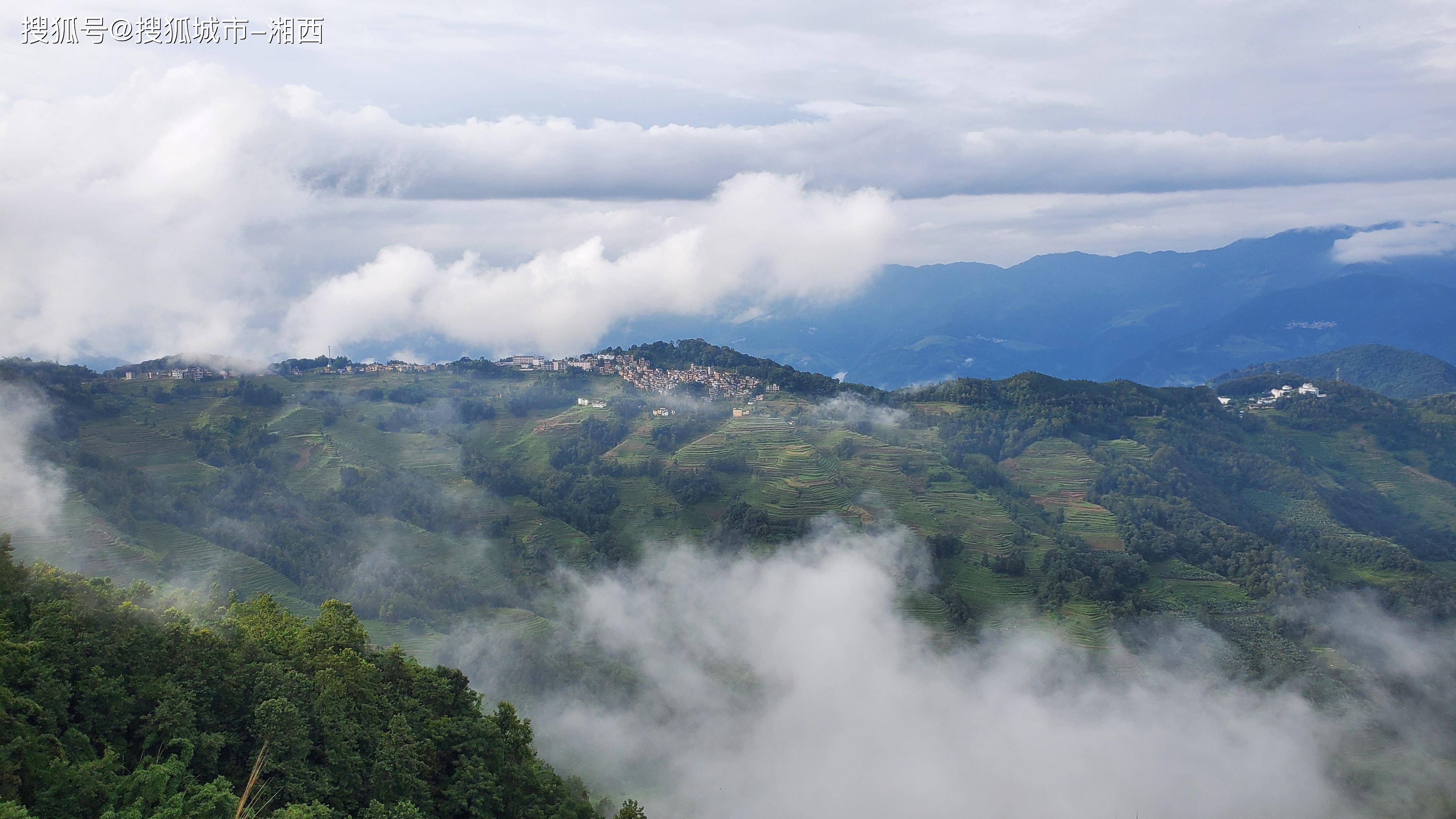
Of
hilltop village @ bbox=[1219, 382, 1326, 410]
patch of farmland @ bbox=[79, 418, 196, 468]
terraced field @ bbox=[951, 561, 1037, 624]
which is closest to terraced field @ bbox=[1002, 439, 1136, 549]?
terraced field @ bbox=[951, 561, 1037, 624]

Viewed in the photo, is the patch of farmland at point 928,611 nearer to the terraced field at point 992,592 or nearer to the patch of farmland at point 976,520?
the terraced field at point 992,592

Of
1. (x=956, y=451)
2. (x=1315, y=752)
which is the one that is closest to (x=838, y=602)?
(x=1315, y=752)

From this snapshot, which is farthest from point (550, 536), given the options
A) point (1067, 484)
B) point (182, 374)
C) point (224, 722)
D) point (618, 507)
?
point (224, 722)

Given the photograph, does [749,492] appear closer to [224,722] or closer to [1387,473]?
[224,722]

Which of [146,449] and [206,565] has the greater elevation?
[146,449]

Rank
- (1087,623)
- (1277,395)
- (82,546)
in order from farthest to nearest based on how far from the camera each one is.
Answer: (1277,395), (1087,623), (82,546)

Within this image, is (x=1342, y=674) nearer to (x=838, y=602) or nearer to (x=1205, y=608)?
(x=1205, y=608)

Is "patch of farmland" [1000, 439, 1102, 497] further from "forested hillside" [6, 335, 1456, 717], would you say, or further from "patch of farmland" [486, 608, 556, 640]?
"patch of farmland" [486, 608, 556, 640]
